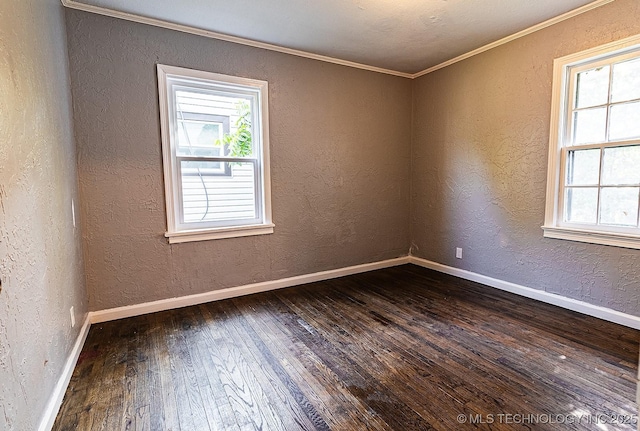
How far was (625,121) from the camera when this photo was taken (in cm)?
250

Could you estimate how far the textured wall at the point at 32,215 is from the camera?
1.23 metres

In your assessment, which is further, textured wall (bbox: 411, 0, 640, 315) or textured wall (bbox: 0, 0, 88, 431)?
textured wall (bbox: 411, 0, 640, 315)

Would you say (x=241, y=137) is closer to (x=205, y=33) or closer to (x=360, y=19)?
(x=205, y=33)

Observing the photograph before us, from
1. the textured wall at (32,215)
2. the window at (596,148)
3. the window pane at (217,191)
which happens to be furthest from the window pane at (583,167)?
the textured wall at (32,215)

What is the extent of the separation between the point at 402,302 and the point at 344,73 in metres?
2.64

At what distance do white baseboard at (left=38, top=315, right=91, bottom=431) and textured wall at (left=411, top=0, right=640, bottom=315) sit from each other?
3.70 metres

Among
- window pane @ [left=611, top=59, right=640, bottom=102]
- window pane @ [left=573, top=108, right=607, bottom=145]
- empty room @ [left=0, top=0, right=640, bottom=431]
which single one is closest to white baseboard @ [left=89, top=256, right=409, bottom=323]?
empty room @ [left=0, top=0, right=640, bottom=431]

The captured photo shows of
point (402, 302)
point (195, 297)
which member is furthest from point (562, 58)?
point (195, 297)

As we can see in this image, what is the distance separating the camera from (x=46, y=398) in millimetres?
1538

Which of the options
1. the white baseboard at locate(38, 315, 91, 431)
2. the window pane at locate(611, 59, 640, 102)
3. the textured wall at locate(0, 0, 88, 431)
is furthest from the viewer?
the window pane at locate(611, 59, 640, 102)

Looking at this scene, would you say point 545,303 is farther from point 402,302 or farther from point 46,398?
point 46,398

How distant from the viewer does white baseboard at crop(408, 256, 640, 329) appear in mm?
2530

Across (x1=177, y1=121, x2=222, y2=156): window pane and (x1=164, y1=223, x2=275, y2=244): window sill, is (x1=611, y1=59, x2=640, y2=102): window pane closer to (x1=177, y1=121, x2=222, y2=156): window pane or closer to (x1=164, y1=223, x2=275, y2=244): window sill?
(x1=164, y1=223, x2=275, y2=244): window sill

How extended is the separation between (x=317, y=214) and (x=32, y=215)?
2575mm
